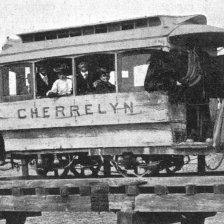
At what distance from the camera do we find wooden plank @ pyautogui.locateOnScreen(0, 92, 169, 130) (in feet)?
42.8

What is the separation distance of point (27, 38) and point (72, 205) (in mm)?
5601

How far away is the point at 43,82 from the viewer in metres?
14.6

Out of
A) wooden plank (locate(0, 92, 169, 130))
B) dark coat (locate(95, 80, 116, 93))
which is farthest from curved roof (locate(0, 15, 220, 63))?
wooden plank (locate(0, 92, 169, 130))

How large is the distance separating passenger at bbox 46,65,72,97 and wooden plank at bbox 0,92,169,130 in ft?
0.46

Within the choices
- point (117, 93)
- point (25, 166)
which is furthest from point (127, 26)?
point (25, 166)

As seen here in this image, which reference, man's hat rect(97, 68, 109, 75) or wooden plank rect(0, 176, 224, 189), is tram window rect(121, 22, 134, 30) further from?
wooden plank rect(0, 176, 224, 189)

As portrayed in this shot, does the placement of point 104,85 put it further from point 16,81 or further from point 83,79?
point 16,81

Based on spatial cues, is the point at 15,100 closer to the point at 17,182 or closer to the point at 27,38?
the point at 27,38

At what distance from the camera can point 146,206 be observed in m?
10.2

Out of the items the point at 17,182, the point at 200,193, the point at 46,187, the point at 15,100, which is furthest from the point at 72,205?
the point at 15,100

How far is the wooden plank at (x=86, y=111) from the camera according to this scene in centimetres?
1304

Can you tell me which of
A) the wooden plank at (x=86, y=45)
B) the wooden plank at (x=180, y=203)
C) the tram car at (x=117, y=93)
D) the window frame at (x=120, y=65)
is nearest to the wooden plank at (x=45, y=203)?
the wooden plank at (x=180, y=203)

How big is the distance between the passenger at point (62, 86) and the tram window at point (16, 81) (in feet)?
2.34

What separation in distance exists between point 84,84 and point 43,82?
117 centimetres
